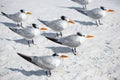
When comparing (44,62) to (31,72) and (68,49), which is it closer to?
(31,72)

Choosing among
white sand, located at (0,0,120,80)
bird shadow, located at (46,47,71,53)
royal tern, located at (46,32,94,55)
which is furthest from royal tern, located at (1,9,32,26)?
royal tern, located at (46,32,94,55)

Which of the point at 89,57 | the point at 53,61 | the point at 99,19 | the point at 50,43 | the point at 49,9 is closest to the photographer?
the point at 53,61

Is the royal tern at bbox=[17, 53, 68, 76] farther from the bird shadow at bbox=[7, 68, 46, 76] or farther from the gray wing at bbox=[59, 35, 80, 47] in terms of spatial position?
the gray wing at bbox=[59, 35, 80, 47]

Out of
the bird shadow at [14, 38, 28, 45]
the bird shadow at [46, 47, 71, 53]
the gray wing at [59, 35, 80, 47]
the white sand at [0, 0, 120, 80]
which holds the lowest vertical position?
the bird shadow at [46, 47, 71, 53]

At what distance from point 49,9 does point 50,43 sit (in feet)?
12.8

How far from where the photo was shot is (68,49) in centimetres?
1330

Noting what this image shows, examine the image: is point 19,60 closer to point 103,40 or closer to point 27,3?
point 103,40

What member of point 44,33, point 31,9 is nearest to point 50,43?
point 44,33

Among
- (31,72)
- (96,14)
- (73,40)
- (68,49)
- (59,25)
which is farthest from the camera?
(96,14)

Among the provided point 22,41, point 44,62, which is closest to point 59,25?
point 22,41

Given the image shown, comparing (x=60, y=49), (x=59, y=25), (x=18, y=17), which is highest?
(x=59, y=25)

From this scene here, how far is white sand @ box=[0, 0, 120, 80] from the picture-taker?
11.4 m

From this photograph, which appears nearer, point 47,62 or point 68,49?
point 47,62

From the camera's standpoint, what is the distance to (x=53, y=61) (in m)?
10.9
